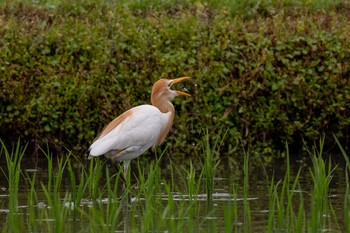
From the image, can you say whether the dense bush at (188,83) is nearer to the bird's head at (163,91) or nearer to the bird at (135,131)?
the bird's head at (163,91)

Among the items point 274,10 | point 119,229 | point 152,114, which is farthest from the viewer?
point 274,10

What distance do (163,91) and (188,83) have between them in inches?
78.8

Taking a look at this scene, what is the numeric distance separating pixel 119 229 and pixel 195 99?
171 inches

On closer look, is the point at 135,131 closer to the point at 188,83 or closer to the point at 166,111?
the point at 166,111

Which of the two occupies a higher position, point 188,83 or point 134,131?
point 188,83

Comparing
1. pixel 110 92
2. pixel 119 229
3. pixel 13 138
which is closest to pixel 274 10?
pixel 110 92

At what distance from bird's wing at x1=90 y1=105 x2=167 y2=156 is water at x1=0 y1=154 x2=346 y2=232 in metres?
0.42

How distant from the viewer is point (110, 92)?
10742mm

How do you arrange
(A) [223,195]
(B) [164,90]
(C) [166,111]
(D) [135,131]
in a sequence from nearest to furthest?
1. (A) [223,195]
2. (D) [135,131]
3. (B) [164,90]
4. (C) [166,111]

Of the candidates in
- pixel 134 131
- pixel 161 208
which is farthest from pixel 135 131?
pixel 161 208

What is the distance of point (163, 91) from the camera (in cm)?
884

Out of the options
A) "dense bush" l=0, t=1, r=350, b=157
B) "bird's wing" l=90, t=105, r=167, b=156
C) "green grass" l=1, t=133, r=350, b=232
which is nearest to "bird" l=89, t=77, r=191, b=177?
"bird's wing" l=90, t=105, r=167, b=156

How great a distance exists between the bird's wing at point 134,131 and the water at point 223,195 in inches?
16.5

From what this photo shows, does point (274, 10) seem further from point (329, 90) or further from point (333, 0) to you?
point (329, 90)
